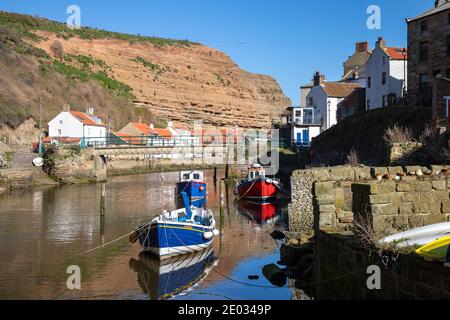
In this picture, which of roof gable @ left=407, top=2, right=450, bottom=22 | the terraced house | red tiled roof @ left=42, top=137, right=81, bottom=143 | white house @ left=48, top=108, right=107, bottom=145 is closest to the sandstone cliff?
white house @ left=48, top=108, right=107, bottom=145

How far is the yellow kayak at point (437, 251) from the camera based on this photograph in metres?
8.49

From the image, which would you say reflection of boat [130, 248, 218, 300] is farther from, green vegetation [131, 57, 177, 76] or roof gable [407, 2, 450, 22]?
green vegetation [131, 57, 177, 76]

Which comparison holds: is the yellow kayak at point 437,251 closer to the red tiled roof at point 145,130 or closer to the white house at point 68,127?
the white house at point 68,127

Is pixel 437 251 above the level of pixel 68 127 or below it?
below

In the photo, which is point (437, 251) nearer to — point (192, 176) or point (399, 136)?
point (399, 136)

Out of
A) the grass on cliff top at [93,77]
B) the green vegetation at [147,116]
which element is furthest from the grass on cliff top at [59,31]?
the green vegetation at [147,116]

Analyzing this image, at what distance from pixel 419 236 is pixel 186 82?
139m

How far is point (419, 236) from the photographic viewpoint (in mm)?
9984

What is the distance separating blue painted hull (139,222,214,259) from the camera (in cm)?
2200

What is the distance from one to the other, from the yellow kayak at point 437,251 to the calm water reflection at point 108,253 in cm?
799

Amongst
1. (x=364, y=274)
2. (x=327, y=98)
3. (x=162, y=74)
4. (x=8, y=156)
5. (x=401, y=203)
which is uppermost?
(x=162, y=74)

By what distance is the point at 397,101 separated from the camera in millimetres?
48438

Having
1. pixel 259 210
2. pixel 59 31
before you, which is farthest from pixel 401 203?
pixel 59 31
